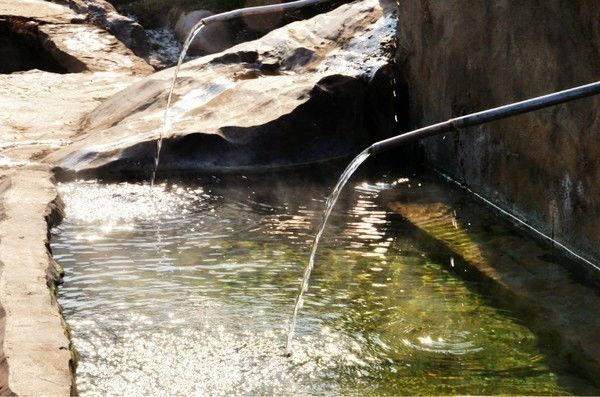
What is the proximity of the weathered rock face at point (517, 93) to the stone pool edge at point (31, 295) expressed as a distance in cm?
243

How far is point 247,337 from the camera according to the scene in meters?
4.17

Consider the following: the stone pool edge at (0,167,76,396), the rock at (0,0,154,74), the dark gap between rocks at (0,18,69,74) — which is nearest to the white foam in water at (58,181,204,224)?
the stone pool edge at (0,167,76,396)

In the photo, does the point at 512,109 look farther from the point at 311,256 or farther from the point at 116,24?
the point at 116,24

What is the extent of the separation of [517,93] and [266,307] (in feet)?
7.14

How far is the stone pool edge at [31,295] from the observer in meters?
3.35

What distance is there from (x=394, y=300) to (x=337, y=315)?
0.33 metres

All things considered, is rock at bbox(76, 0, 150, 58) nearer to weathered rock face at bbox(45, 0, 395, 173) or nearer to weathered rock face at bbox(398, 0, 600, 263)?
weathered rock face at bbox(45, 0, 395, 173)

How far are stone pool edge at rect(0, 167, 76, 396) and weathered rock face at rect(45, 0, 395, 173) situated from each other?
3.45ft

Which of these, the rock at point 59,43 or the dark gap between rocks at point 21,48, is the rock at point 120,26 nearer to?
the rock at point 59,43

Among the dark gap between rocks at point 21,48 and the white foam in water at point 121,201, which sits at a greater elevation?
the dark gap between rocks at point 21,48

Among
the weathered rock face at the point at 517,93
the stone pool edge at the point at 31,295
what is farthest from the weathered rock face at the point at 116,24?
the stone pool edge at the point at 31,295

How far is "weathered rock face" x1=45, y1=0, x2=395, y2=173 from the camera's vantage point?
705 centimetres

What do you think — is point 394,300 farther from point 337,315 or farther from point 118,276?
point 118,276

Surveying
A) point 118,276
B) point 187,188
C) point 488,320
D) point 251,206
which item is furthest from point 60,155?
point 488,320
